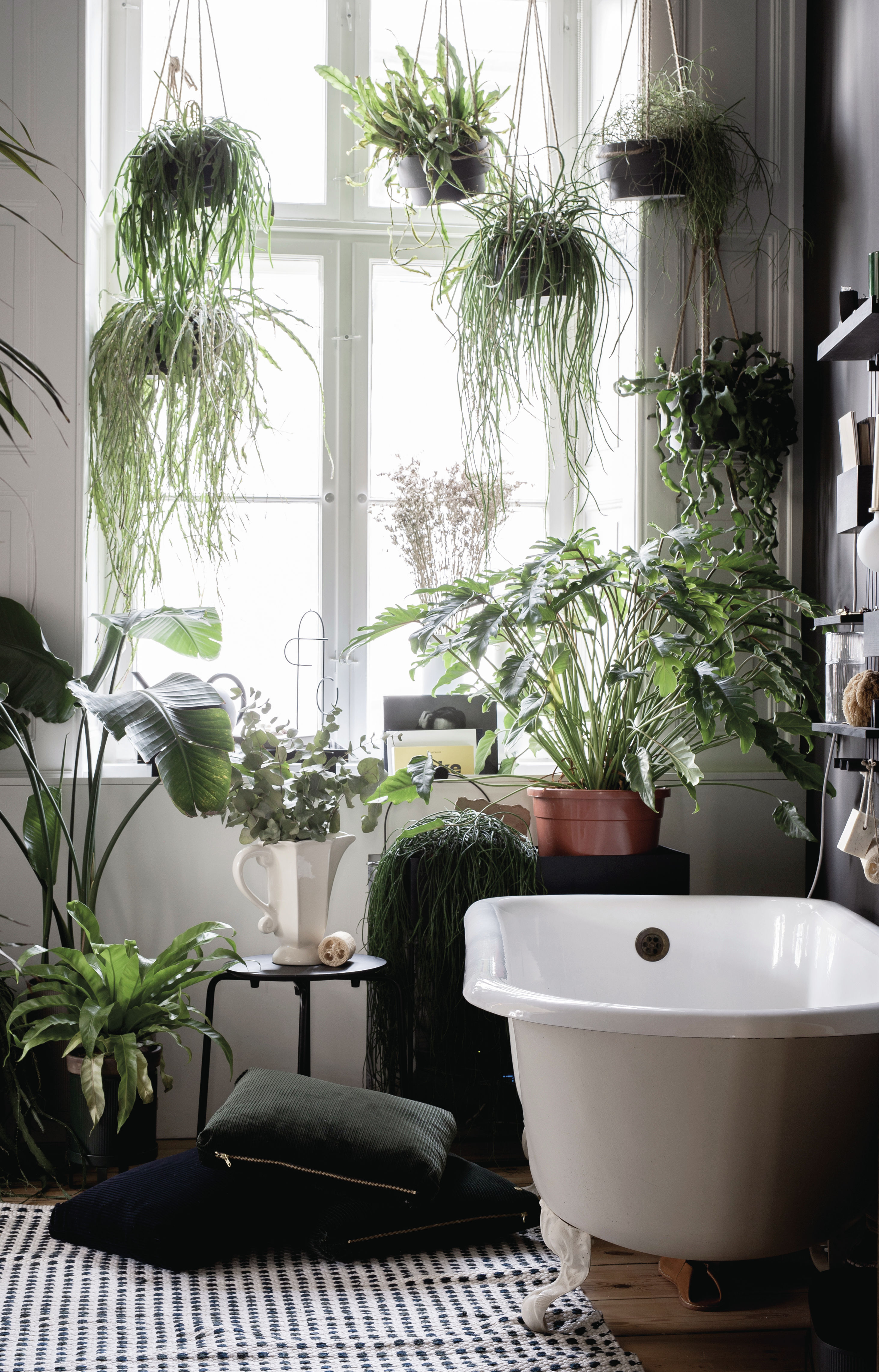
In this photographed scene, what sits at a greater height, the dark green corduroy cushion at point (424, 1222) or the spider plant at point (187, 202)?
the spider plant at point (187, 202)

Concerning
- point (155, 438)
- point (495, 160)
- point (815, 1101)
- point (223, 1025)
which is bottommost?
point (223, 1025)

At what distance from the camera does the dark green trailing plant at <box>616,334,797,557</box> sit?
8.66 ft

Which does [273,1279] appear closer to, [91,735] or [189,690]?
[189,690]

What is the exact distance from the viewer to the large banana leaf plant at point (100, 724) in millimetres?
2303

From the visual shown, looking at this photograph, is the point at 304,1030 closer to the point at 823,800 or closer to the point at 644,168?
the point at 823,800

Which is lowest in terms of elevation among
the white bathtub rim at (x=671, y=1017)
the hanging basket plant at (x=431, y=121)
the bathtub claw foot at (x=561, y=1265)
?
the bathtub claw foot at (x=561, y=1265)

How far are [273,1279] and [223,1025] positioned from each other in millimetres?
820

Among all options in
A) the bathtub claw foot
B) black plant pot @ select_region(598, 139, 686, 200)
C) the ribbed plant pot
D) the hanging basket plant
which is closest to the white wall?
the ribbed plant pot

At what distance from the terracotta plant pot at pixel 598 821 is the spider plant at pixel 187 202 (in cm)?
150

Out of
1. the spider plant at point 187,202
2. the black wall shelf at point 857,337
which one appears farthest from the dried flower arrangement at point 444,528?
the black wall shelf at point 857,337

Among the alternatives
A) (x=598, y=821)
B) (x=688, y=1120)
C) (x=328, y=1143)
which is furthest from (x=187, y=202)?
(x=688, y=1120)

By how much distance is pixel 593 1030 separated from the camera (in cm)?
153

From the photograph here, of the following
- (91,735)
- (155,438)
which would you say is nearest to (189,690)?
(91,735)

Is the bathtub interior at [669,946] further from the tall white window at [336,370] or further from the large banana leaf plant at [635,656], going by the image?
the tall white window at [336,370]
